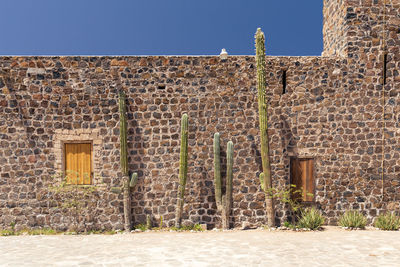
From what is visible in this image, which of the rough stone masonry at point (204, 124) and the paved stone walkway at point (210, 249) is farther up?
the rough stone masonry at point (204, 124)

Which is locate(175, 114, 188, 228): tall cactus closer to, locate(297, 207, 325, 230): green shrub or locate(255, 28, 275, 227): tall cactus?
locate(255, 28, 275, 227): tall cactus

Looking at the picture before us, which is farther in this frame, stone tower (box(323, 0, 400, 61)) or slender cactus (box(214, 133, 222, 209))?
stone tower (box(323, 0, 400, 61))

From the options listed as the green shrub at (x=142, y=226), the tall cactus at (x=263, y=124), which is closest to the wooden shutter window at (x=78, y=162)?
the green shrub at (x=142, y=226)

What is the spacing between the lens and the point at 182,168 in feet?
29.1

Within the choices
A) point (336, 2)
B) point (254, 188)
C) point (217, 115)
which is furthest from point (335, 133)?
point (336, 2)

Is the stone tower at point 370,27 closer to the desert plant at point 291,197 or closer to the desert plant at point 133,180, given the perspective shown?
the desert plant at point 291,197

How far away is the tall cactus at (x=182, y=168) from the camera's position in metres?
8.89

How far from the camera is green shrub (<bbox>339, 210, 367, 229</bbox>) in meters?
8.83

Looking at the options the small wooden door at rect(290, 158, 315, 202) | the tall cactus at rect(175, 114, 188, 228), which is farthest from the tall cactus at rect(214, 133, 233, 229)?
the small wooden door at rect(290, 158, 315, 202)

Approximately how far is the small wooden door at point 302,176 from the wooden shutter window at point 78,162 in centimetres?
582

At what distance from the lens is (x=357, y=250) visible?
6.62 m

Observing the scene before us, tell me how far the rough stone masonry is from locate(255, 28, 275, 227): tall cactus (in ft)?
1.19

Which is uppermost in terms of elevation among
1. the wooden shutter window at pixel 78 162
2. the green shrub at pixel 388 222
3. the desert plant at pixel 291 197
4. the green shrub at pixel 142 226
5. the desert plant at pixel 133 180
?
the wooden shutter window at pixel 78 162

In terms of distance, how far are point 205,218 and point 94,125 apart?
13.4ft
